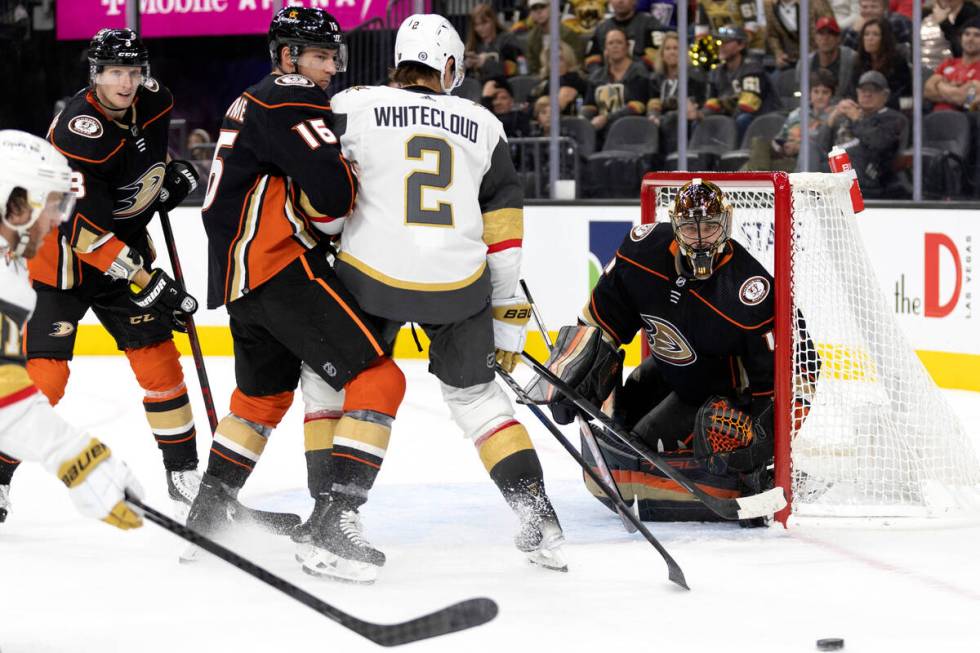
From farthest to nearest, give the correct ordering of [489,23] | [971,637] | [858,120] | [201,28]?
[201,28] → [489,23] → [858,120] → [971,637]

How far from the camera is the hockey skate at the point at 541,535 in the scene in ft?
9.62

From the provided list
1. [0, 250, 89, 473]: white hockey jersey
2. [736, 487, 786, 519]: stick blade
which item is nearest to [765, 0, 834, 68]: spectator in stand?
[736, 487, 786, 519]: stick blade

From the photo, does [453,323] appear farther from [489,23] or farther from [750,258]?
[489,23]

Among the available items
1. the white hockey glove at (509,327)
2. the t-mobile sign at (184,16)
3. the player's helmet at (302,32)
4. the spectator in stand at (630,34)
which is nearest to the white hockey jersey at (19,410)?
the player's helmet at (302,32)

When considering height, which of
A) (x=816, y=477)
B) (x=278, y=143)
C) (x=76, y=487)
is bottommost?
(x=816, y=477)

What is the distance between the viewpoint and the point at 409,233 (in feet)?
9.34

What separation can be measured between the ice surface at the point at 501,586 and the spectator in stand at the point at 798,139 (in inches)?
115

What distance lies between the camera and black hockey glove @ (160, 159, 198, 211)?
350 cm

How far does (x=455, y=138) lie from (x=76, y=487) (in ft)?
3.60

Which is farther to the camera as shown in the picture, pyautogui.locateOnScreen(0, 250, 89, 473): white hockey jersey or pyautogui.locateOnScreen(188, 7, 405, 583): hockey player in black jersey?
pyautogui.locateOnScreen(188, 7, 405, 583): hockey player in black jersey

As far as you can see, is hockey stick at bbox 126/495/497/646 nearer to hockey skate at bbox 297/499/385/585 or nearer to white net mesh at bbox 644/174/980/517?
hockey skate at bbox 297/499/385/585

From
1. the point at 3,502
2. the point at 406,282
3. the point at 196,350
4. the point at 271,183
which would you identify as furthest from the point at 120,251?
the point at 406,282

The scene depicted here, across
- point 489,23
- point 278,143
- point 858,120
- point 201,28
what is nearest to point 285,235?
point 278,143

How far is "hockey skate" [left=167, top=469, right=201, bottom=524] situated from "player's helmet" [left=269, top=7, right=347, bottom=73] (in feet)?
3.47
